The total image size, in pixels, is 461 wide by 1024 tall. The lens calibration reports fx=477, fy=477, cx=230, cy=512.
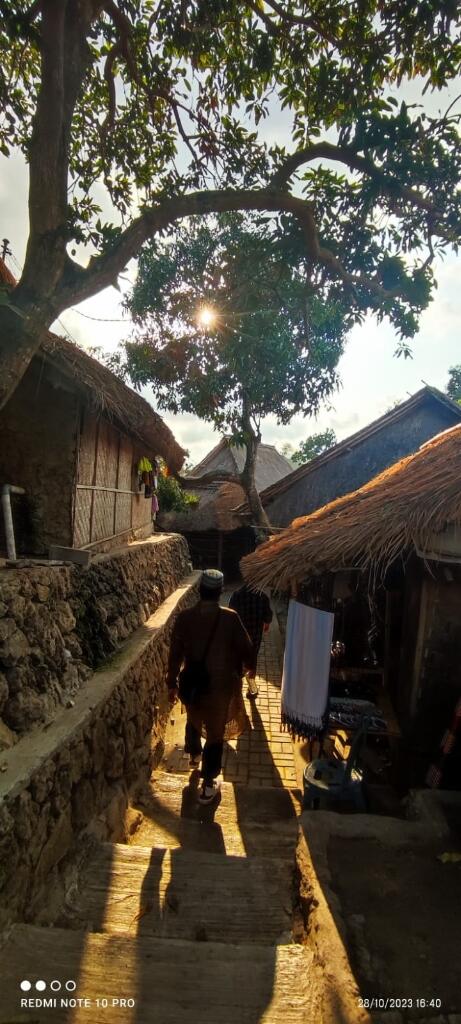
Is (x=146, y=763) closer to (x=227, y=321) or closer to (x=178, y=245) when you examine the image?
(x=227, y=321)

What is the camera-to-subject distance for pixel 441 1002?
2.09 m

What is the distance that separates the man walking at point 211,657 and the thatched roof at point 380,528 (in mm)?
597

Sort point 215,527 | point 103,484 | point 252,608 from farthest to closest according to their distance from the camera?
point 215,527 < point 103,484 < point 252,608

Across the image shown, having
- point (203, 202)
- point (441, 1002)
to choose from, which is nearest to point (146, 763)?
point (441, 1002)

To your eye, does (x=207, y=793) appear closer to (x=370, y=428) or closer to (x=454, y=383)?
(x=370, y=428)

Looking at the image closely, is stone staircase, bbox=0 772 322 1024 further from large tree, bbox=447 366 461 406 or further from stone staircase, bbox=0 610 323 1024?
large tree, bbox=447 366 461 406

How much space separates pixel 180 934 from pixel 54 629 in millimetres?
2335

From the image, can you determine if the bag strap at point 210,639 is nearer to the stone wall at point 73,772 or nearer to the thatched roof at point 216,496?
the stone wall at point 73,772

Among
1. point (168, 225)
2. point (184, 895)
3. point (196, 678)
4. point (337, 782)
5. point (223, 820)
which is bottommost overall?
point (223, 820)

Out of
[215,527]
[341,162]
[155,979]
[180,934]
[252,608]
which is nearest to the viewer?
[155,979]

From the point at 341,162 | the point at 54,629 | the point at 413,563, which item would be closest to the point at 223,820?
the point at 54,629

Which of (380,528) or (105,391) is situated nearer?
(380,528)

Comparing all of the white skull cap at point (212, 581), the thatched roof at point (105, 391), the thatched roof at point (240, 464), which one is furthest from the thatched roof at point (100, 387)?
the thatched roof at point (240, 464)

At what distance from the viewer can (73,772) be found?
3318 mm
